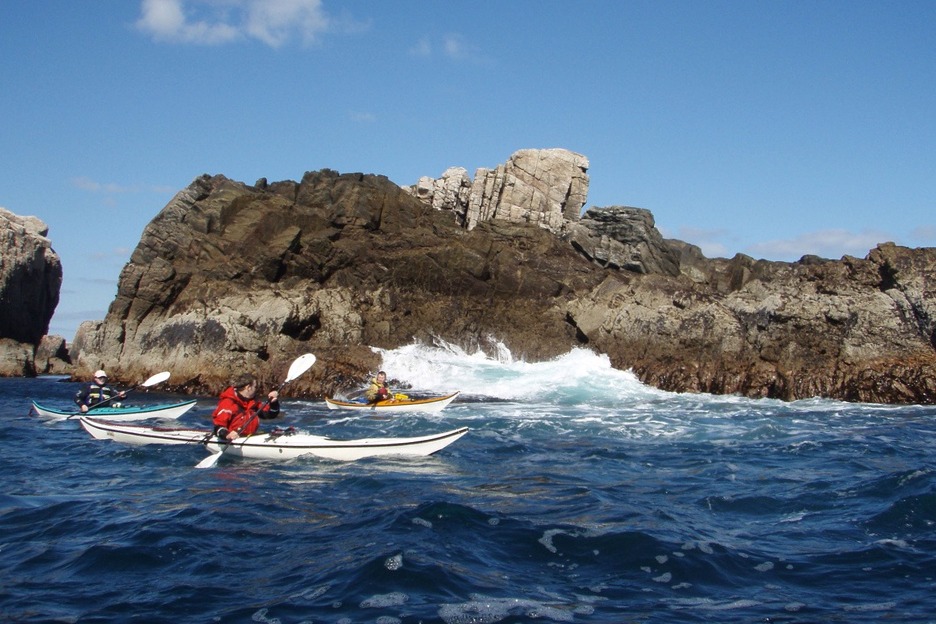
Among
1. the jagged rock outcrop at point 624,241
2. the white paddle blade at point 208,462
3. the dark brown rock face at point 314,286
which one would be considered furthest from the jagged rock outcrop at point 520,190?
the white paddle blade at point 208,462

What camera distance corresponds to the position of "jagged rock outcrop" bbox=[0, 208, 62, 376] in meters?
39.9

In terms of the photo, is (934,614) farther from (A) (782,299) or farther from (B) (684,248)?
(B) (684,248)

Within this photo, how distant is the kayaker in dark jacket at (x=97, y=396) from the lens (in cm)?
1862

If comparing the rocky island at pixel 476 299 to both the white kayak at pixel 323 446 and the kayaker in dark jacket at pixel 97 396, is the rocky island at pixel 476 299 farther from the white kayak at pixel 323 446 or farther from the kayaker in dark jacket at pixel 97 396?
the white kayak at pixel 323 446

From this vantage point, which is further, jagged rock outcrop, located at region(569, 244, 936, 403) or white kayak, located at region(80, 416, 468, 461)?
jagged rock outcrop, located at region(569, 244, 936, 403)

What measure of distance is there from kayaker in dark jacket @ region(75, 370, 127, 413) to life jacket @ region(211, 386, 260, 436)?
21.7 ft

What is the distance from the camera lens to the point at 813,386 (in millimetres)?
24000

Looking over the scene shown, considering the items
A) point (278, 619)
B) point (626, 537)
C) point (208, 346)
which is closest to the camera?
point (278, 619)

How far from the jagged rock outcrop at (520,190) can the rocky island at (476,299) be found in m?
1.75

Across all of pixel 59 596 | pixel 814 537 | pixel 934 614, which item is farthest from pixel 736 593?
pixel 59 596

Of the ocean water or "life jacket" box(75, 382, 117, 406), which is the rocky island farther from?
the ocean water

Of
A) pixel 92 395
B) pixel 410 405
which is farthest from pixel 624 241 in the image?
pixel 92 395

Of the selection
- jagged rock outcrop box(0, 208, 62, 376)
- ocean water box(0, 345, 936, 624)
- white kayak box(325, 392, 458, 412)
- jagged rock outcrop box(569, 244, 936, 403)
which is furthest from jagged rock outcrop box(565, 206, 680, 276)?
jagged rock outcrop box(0, 208, 62, 376)

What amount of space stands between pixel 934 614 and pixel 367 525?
5326 mm
